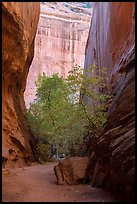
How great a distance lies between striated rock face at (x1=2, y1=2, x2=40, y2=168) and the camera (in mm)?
11973

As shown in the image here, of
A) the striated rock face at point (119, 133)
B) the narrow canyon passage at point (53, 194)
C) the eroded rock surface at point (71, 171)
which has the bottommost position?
the narrow canyon passage at point (53, 194)

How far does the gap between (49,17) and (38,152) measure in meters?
36.6

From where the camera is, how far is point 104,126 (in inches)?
443

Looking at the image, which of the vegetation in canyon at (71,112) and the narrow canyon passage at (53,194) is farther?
the vegetation in canyon at (71,112)

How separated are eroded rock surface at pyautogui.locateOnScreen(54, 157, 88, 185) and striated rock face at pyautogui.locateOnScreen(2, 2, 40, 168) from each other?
14.9ft

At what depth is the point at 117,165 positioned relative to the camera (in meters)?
6.94

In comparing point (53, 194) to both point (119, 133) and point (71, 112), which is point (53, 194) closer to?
point (119, 133)

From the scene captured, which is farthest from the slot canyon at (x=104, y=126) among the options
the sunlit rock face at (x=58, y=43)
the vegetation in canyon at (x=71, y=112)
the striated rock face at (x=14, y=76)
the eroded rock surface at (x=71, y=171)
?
the sunlit rock face at (x=58, y=43)

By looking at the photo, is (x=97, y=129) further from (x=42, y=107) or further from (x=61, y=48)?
(x=61, y=48)

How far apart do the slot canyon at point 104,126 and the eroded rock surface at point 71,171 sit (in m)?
0.29

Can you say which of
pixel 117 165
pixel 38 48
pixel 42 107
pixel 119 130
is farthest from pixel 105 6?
pixel 38 48

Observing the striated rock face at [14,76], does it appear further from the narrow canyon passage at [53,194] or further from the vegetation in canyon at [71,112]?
the narrow canyon passage at [53,194]

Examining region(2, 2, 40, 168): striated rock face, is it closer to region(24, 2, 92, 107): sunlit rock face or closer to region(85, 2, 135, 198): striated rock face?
Answer: region(85, 2, 135, 198): striated rock face

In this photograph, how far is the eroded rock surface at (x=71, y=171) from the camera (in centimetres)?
1008
